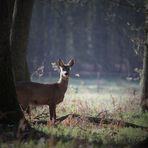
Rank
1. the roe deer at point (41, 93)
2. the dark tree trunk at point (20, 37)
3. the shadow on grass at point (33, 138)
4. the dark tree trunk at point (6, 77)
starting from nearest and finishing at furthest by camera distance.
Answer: the shadow on grass at point (33, 138) < the dark tree trunk at point (6, 77) < the roe deer at point (41, 93) < the dark tree trunk at point (20, 37)

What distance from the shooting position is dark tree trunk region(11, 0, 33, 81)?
17094mm

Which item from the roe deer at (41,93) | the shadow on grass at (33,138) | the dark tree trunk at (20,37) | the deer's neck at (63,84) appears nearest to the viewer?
the shadow on grass at (33,138)

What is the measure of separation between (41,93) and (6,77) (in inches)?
151

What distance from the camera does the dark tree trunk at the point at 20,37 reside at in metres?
17.1

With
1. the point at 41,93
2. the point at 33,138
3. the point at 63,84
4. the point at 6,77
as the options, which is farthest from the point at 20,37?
the point at 33,138

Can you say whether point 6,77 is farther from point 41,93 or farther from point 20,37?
point 20,37

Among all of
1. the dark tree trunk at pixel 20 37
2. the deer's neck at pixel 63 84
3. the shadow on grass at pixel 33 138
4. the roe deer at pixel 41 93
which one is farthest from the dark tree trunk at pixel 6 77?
the dark tree trunk at pixel 20 37

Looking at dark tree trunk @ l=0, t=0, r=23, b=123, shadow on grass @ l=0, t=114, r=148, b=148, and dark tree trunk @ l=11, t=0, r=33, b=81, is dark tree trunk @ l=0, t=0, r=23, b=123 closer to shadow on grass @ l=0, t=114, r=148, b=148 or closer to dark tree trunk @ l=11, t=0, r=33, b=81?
shadow on grass @ l=0, t=114, r=148, b=148

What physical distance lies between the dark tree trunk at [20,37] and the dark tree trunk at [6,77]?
547cm

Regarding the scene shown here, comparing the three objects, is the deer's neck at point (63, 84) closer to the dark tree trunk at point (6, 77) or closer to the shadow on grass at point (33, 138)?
the dark tree trunk at point (6, 77)

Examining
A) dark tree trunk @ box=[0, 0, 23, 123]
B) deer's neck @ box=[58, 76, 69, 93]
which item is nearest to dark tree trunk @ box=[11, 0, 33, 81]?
deer's neck @ box=[58, 76, 69, 93]

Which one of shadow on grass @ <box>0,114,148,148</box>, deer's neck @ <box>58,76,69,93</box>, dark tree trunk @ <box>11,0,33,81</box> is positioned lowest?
shadow on grass @ <box>0,114,148,148</box>

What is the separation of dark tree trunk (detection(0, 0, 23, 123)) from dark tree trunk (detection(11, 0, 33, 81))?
547cm

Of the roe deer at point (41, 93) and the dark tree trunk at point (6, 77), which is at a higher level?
the dark tree trunk at point (6, 77)
